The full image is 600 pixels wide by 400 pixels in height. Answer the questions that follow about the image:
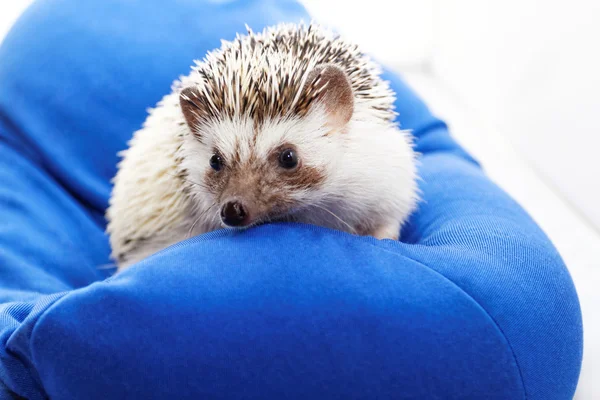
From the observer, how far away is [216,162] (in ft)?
4.18

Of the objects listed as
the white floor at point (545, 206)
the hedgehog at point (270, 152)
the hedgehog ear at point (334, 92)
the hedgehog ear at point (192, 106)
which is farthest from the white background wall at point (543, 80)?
the hedgehog ear at point (192, 106)

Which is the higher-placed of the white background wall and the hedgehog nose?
the white background wall

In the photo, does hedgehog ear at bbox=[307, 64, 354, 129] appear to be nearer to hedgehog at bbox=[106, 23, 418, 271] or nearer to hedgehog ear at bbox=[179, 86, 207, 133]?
hedgehog at bbox=[106, 23, 418, 271]

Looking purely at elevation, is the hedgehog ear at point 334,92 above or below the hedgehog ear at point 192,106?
above

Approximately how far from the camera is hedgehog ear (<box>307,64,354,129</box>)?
1.24m

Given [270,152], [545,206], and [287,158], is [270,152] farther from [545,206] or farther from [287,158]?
[545,206]

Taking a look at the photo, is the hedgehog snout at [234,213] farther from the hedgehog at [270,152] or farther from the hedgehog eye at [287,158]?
the hedgehog eye at [287,158]

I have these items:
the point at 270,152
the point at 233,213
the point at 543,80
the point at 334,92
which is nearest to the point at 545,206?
the point at 543,80

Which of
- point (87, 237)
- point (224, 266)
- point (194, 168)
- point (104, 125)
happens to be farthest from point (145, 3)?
point (224, 266)

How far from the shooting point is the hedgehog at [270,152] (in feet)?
4.00

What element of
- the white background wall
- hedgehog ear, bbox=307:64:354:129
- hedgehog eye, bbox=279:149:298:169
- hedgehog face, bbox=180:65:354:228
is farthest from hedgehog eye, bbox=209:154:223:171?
the white background wall

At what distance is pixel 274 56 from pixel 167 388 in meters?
0.66

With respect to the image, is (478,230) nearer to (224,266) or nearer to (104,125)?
(224,266)

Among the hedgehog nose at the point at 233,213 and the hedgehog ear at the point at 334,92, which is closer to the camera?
the hedgehog nose at the point at 233,213
